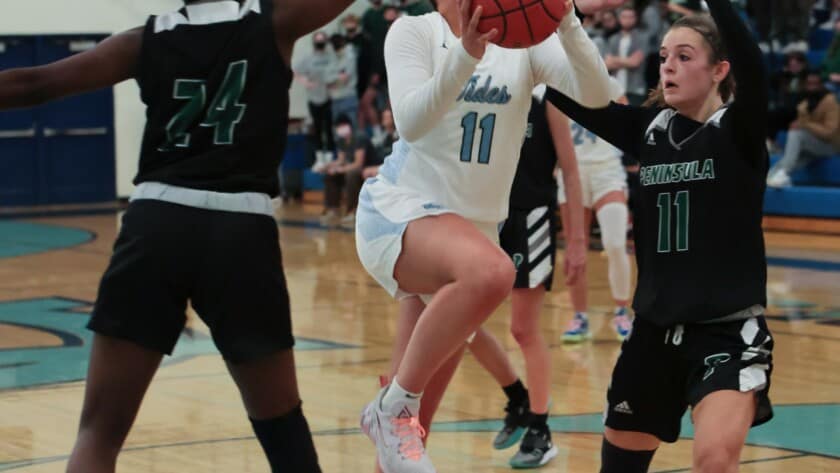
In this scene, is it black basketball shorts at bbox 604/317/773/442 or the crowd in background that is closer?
black basketball shorts at bbox 604/317/773/442

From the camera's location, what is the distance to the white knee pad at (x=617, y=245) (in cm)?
987

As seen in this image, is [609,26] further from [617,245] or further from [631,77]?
[617,245]

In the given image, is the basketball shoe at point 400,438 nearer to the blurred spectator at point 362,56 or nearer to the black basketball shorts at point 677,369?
the black basketball shorts at point 677,369

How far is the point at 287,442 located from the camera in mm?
4020

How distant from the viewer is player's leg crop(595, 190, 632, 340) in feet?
32.3

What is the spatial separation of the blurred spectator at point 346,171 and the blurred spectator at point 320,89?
1546 millimetres

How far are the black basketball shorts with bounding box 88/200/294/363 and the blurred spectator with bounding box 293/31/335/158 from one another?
18.0 metres

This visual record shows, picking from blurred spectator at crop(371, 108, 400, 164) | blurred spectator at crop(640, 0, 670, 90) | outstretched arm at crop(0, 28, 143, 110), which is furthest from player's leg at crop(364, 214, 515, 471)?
blurred spectator at crop(371, 108, 400, 164)

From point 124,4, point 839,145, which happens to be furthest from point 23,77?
point 124,4

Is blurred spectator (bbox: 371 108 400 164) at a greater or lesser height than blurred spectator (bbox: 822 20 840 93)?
lesser

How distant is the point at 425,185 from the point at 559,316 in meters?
6.09

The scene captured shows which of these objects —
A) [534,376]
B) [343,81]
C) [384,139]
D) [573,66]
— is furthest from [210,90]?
[343,81]

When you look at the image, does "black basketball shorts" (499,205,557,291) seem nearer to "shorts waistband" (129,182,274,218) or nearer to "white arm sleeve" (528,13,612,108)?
"white arm sleeve" (528,13,612,108)

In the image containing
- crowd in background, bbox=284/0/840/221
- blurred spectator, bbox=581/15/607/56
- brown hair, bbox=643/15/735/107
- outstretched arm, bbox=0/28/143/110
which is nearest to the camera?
outstretched arm, bbox=0/28/143/110
